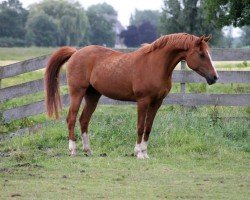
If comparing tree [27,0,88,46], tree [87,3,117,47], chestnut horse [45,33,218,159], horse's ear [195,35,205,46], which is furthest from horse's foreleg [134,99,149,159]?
tree [87,3,117,47]

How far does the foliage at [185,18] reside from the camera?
4520 cm

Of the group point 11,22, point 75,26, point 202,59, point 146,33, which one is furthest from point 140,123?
point 146,33

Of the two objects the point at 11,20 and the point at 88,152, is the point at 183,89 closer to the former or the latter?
the point at 88,152

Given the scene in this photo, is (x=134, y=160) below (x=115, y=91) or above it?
below

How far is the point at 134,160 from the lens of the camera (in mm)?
8836

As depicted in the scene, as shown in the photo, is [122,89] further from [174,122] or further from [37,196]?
[37,196]

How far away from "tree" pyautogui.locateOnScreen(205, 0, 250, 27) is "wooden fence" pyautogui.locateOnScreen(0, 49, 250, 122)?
12299 millimetres

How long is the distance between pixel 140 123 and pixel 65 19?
66.5 m

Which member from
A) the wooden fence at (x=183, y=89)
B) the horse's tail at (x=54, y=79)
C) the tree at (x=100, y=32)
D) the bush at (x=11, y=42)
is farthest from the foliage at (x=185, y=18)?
the tree at (x=100, y=32)

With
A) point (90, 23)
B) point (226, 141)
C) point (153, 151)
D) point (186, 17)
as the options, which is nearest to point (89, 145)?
point (153, 151)

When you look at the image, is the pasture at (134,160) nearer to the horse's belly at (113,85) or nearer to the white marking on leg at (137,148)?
the white marking on leg at (137,148)

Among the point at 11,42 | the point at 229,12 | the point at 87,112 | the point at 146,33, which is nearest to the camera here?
the point at 87,112

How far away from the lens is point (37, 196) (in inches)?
250

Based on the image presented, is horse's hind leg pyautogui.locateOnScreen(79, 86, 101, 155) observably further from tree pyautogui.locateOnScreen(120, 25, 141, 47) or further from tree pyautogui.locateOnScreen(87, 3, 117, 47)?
tree pyautogui.locateOnScreen(120, 25, 141, 47)
